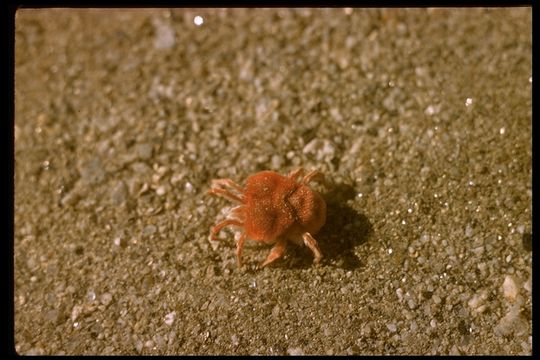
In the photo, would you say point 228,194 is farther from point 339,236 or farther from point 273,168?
point 339,236

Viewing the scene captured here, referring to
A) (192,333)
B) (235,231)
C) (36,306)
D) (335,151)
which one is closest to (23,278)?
(36,306)

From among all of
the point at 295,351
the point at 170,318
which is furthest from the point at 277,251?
the point at 170,318

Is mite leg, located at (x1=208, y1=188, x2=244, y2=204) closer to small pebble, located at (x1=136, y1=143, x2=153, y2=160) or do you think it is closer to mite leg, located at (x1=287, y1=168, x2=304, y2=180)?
mite leg, located at (x1=287, y1=168, x2=304, y2=180)

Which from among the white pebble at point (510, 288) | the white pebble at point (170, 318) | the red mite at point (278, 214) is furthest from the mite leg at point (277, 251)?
the white pebble at point (510, 288)

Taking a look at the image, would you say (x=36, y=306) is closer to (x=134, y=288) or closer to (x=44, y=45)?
(x=134, y=288)

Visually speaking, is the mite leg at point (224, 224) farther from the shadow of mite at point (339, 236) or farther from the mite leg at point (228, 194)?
the shadow of mite at point (339, 236)

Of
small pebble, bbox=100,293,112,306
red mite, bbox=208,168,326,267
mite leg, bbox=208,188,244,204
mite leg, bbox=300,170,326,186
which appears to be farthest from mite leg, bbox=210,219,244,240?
small pebble, bbox=100,293,112,306

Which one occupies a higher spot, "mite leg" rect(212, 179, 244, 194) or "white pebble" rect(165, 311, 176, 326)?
"mite leg" rect(212, 179, 244, 194)
